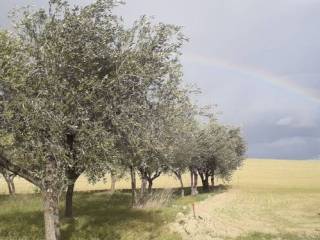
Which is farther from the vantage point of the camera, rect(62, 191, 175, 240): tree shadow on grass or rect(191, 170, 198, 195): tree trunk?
rect(191, 170, 198, 195): tree trunk

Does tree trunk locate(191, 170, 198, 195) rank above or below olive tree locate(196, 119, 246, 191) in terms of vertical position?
A: below

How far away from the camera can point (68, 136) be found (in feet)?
77.7

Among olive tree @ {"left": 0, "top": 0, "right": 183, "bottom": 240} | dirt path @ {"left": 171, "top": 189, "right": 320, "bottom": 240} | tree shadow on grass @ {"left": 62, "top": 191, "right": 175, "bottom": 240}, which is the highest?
olive tree @ {"left": 0, "top": 0, "right": 183, "bottom": 240}

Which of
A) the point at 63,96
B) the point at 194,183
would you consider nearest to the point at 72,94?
the point at 63,96

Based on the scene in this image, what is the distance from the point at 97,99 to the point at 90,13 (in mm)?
3697

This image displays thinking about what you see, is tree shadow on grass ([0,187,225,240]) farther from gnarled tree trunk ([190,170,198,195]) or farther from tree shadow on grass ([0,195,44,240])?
gnarled tree trunk ([190,170,198,195])

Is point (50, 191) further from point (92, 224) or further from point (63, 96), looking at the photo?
point (92, 224)

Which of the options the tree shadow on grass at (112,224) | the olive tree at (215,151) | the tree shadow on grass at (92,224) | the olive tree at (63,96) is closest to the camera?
the olive tree at (63,96)

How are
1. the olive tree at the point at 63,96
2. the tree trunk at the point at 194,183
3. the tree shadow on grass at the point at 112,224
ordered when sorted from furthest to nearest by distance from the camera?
the tree trunk at the point at 194,183
the tree shadow on grass at the point at 112,224
the olive tree at the point at 63,96

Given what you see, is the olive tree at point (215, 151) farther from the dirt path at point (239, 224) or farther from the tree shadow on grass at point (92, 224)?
the tree shadow on grass at point (92, 224)

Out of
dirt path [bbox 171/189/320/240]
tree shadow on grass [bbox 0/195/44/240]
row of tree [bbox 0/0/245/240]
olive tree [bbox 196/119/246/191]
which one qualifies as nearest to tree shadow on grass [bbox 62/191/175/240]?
tree shadow on grass [bbox 0/195/44/240]

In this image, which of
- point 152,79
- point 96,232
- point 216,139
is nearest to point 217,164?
point 216,139

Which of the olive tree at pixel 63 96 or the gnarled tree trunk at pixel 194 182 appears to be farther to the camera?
the gnarled tree trunk at pixel 194 182

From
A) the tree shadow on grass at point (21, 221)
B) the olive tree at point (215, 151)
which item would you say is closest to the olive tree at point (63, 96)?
the tree shadow on grass at point (21, 221)
